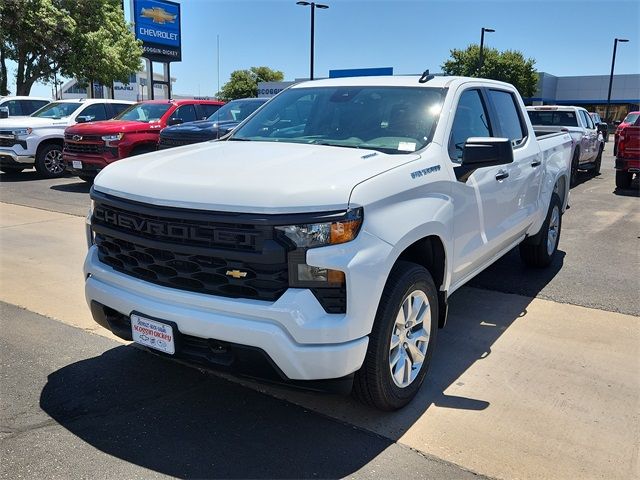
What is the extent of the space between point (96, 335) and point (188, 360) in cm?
176

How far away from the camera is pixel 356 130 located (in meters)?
3.93

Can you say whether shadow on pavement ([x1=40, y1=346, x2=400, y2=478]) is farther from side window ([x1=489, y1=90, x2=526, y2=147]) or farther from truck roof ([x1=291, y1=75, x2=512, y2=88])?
side window ([x1=489, y1=90, x2=526, y2=147])

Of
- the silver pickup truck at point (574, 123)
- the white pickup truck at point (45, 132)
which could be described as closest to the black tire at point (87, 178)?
the white pickup truck at point (45, 132)

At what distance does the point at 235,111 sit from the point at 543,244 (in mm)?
7164

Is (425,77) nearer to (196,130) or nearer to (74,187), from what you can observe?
(196,130)

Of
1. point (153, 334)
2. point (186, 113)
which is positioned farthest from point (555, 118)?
point (153, 334)

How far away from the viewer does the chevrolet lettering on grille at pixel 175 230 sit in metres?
2.70

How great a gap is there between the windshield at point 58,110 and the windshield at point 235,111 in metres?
4.64

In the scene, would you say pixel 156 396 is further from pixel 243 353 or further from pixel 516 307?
pixel 516 307

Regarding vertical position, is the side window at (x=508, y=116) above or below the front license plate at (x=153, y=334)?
above

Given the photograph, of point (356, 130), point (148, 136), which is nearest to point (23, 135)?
point (148, 136)

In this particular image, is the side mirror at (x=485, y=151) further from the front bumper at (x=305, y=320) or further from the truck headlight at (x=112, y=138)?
the truck headlight at (x=112, y=138)

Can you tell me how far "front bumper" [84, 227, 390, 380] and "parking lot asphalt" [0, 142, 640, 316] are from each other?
3.23 meters

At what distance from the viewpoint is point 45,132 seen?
12.9 m
